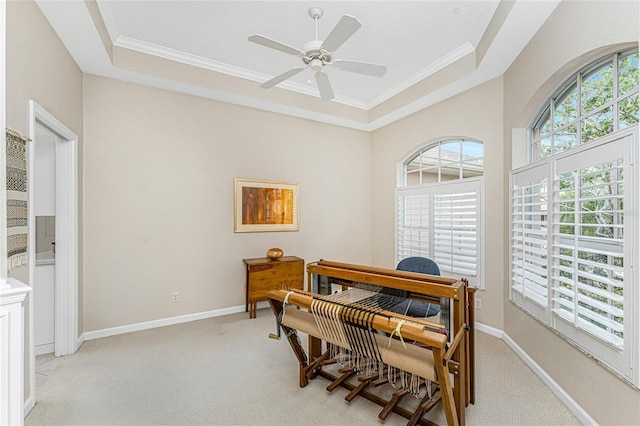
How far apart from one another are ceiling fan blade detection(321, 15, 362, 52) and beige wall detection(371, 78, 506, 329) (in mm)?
2210

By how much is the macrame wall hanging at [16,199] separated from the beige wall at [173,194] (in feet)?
4.22

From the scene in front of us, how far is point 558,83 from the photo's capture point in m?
2.52

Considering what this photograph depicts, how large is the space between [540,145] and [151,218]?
437cm

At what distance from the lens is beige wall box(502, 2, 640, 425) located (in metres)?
1.71

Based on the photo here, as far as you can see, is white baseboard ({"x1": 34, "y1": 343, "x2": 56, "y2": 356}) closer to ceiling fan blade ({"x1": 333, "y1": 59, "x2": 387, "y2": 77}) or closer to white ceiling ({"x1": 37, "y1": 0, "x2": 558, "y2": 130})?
white ceiling ({"x1": 37, "y1": 0, "x2": 558, "y2": 130})

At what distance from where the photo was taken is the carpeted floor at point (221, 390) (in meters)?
2.03

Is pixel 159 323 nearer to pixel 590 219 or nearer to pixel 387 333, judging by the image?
pixel 387 333

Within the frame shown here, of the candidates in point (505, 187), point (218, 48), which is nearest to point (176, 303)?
point (218, 48)

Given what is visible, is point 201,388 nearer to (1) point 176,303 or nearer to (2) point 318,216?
(1) point 176,303

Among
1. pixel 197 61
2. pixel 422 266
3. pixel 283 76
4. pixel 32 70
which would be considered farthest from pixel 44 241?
pixel 422 266

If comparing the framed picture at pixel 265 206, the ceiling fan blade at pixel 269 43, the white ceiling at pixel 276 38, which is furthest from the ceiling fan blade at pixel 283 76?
the framed picture at pixel 265 206

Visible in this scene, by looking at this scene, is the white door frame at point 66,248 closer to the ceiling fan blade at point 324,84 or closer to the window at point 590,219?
the ceiling fan blade at point 324,84

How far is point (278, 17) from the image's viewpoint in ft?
9.14

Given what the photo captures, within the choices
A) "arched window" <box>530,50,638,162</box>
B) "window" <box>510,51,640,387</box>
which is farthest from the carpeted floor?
"arched window" <box>530,50,638,162</box>
